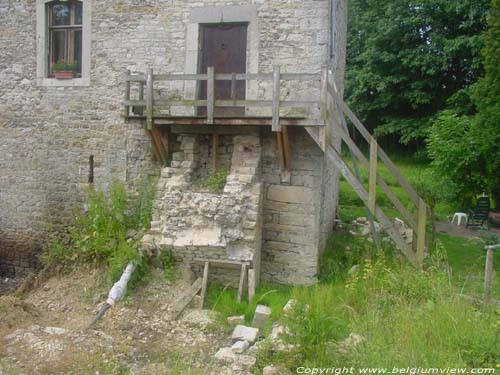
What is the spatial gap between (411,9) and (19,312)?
62.0 ft

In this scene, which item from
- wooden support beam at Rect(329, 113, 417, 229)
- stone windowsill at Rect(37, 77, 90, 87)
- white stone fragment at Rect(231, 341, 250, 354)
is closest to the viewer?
white stone fragment at Rect(231, 341, 250, 354)

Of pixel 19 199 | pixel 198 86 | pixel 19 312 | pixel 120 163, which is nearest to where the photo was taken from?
pixel 19 312

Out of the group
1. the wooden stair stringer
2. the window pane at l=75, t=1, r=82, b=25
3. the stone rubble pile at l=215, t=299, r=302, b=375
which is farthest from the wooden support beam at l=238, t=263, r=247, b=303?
the window pane at l=75, t=1, r=82, b=25

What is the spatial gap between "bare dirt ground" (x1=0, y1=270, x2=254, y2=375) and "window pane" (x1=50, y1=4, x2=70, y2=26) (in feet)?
16.6

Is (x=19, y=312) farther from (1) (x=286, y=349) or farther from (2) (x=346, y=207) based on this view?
(2) (x=346, y=207)

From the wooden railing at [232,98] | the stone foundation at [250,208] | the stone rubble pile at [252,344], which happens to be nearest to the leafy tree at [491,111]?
the stone foundation at [250,208]

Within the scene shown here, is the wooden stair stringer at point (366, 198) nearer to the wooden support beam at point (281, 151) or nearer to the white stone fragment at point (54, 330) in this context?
the wooden support beam at point (281, 151)

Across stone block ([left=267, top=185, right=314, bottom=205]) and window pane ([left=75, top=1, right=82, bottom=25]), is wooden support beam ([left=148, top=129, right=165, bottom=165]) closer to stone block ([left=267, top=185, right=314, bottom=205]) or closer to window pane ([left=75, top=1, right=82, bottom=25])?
stone block ([left=267, top=185, right=314, bottom=205])

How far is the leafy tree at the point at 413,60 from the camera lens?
61.9ft

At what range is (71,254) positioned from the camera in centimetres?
916

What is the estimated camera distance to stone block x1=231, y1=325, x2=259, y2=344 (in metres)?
6.25

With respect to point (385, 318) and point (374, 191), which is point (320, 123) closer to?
point (374, 191)

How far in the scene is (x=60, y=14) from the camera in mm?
9766

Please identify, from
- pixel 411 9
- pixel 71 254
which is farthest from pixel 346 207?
pixel 411 9
